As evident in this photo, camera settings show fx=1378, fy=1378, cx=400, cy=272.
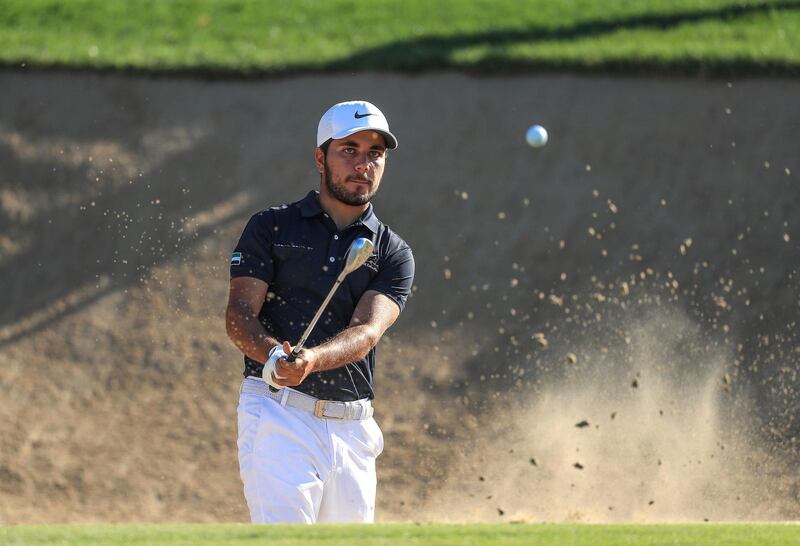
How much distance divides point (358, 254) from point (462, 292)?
237 inches

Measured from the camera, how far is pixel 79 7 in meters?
12.5

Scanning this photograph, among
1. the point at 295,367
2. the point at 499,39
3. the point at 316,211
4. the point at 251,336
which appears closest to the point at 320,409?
the point at 251,336

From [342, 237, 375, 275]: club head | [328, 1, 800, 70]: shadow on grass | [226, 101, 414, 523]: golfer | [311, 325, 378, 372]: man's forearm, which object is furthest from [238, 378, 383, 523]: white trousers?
[328, 1, 800, 70]: shadow on grass

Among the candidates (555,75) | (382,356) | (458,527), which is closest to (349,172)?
(458,527)

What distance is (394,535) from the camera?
4.14m

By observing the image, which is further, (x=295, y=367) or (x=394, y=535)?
(x=295, y=367)

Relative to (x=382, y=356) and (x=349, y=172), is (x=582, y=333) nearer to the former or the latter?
(x=382, y=356)

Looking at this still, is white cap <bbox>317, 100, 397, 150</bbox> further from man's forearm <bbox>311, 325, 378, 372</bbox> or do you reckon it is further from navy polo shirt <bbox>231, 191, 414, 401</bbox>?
man's forearm <bbox>311, 325, 378, 372</bbox>

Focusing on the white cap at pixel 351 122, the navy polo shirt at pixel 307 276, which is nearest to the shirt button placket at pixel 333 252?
the navy polo shirt at pixel 307 276

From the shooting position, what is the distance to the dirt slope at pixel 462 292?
32.7 ft

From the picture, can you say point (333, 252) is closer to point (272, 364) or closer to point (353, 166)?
point (353, 166)

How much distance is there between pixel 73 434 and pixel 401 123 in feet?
11.9

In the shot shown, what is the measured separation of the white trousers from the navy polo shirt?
12 centimetres

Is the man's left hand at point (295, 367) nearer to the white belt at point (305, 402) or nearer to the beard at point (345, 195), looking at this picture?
the white belt at point (305, 402)
